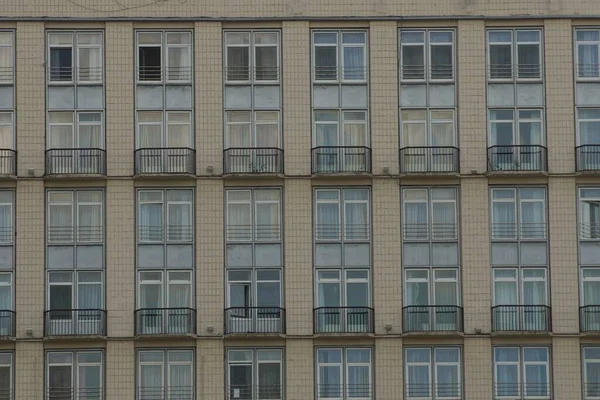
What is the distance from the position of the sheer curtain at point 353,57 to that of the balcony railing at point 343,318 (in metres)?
7.95

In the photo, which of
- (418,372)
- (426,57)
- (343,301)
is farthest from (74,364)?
(426,57)

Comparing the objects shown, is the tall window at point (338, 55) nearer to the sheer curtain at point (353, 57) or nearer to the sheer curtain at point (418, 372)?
the sheer curtain at point (353, 57)

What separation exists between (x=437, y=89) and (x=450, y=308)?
7.52m

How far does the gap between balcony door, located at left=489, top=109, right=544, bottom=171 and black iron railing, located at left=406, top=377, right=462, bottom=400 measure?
752cm

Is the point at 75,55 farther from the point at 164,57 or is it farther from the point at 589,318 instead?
the point at 589,318

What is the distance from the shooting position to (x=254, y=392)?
47125mm

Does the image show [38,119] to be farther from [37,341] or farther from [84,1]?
[37,341]

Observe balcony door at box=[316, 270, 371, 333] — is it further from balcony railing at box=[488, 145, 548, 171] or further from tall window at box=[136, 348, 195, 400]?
balcony railing at box=[488, 145, 548, 171]

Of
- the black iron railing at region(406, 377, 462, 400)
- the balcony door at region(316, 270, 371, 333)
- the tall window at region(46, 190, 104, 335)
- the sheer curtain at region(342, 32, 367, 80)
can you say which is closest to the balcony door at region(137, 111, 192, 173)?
the tall window at region(46, 190, 104, 335)

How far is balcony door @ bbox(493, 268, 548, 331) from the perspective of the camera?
47.3m

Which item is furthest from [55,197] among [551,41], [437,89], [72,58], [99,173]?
[551,41]

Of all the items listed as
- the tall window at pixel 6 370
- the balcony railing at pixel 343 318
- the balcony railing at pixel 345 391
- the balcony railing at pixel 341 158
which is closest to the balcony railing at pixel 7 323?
the tall window at pixel 6 370

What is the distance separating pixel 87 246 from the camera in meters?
47.7

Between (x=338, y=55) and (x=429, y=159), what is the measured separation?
4.75 metres
